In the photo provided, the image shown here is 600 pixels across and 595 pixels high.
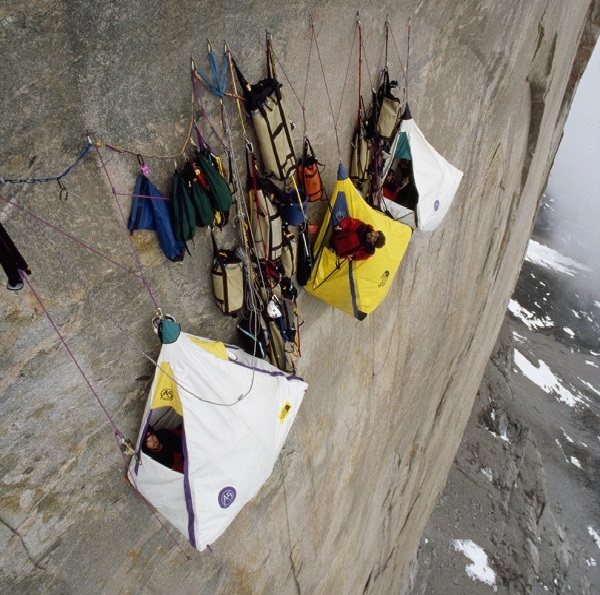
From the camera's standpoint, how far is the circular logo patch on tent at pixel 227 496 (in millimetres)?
3229

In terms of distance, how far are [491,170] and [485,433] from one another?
1615cm

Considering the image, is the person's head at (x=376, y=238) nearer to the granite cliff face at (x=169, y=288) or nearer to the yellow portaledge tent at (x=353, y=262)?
the yellow portaledge tent at (x=353, y=262)

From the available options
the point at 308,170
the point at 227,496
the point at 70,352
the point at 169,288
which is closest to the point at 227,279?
the point at 169,288

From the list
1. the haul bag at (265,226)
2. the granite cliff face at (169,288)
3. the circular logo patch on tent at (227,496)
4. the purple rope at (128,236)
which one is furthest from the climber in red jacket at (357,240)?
the circular logo patch on tent at (227,496)

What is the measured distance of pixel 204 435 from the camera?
310 centimetres

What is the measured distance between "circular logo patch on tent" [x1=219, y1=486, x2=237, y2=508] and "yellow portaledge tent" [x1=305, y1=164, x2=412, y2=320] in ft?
6.80

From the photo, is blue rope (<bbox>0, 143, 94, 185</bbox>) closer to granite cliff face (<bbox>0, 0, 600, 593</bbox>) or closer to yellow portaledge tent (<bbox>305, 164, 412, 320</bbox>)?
granite cliff face (<bbox>0, 0, 600, 593</bbox>)


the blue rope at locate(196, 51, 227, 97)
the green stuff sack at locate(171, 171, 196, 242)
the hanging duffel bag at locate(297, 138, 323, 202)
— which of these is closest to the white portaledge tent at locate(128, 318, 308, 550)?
the green stuff sack at locate(171, 171, 196, 242)

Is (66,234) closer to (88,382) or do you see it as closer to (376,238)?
(88,382)

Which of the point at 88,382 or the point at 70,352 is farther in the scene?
the point at 88,382

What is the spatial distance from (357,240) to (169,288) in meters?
1.80

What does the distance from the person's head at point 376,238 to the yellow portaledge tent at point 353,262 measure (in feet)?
0.31

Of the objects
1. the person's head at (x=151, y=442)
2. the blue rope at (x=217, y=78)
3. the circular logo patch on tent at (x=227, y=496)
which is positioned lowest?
the circular logo patch on tent at (x=227, y=496)

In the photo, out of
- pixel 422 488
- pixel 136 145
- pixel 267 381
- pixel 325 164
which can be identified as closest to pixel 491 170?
pixel 325 164
